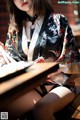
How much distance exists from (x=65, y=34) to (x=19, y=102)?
34.0 inches

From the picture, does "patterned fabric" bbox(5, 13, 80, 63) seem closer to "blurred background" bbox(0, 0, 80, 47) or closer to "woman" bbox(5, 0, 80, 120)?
"woman" bbox(5, 0, 80, 120)

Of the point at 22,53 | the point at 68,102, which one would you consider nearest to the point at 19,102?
the point at 68,102

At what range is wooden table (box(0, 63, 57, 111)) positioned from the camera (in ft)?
2.37

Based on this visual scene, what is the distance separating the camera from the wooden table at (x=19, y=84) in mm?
724

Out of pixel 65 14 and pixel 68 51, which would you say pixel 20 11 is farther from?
pixel 65 14

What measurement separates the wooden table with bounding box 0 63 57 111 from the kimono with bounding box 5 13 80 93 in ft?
2.55

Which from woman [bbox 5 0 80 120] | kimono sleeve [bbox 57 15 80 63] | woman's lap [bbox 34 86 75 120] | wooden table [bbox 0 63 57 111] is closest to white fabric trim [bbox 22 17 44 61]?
woman [bbox 5 0 80 120]

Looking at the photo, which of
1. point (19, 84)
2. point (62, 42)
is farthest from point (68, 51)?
point (19, 84)

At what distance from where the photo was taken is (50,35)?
5.92 feet

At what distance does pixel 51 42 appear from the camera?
5.85 ft

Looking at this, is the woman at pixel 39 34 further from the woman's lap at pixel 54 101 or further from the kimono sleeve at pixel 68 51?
the woman's lap at pixel 54 101

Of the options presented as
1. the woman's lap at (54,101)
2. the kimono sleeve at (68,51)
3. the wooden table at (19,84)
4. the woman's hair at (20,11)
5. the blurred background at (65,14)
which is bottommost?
the woman's lap at (54,101)

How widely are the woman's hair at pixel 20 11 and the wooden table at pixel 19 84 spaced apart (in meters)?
0.98

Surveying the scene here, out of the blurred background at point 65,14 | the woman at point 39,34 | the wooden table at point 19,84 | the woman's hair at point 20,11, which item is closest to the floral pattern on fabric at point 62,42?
the woman at point 39,34
